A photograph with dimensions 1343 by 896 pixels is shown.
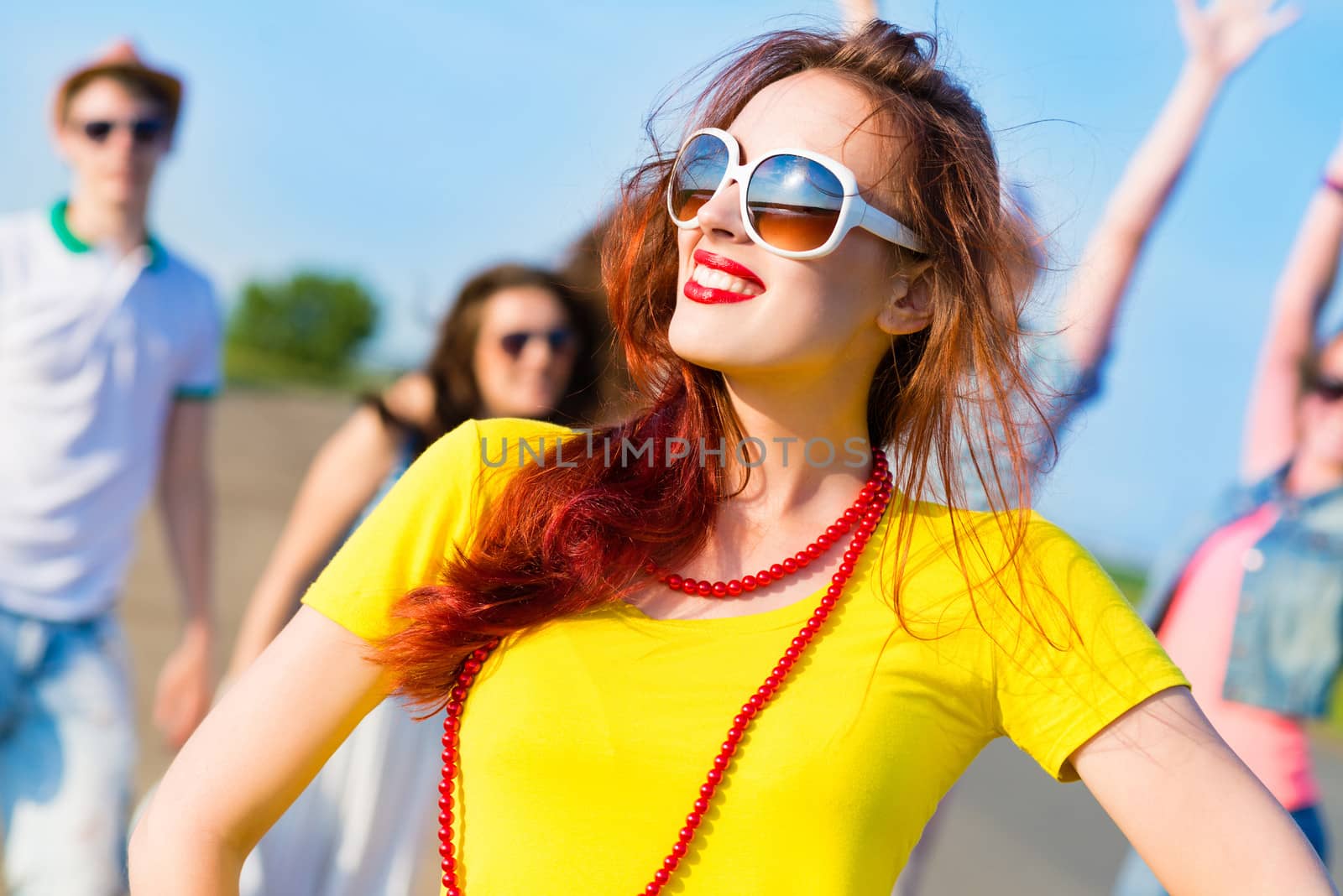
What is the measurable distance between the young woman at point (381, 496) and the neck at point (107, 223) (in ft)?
2.51

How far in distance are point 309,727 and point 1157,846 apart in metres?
0.96

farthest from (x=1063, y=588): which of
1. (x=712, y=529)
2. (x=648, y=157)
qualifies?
(x=648, y=157)

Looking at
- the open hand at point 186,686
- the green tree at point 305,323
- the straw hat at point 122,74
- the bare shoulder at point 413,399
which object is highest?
the straw hat at point 122,74

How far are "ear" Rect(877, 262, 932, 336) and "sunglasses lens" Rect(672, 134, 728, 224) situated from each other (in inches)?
10.7

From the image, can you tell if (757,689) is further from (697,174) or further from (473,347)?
(473,347)

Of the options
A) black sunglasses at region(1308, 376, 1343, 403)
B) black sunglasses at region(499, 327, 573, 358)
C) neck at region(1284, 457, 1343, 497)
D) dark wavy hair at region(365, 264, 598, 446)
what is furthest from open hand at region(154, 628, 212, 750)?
black sunglasses at region(1308, 376, 1343, 403)

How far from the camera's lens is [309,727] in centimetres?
160

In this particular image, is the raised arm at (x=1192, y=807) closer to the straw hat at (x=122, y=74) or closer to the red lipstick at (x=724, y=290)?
the red lipstick at (x=724, y=290)

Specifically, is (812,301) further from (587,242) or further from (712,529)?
(587,242)

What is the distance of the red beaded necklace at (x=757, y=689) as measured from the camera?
5.19 ft

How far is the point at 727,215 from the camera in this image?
5.66 feet

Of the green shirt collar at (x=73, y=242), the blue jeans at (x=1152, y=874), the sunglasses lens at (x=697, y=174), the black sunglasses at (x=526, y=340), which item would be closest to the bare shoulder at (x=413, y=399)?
the black sunglasses at (x=526, y=340)

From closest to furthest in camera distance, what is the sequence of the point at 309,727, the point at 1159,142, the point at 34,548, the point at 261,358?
the point at 309,727 → the point at 1159,142 → the point at 34,548 → the point at 261,358

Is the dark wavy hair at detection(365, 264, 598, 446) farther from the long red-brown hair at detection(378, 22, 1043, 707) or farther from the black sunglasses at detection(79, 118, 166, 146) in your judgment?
the long red-brown hair at detection(378, 22, 1043, 707)
